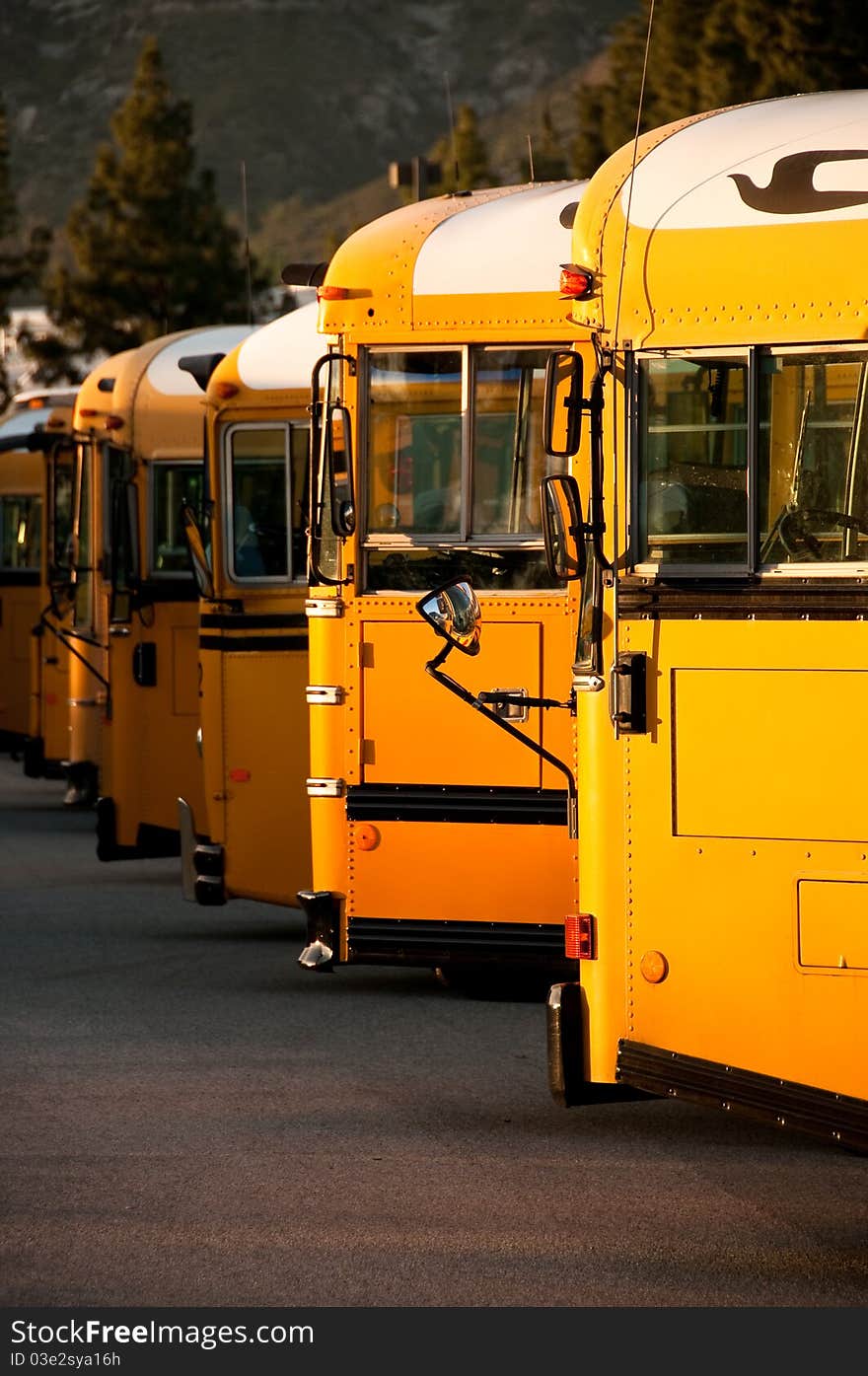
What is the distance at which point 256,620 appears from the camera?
10781mm

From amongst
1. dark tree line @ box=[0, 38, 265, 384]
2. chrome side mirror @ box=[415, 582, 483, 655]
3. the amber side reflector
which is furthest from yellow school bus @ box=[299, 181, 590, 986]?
dark tree line @ box=[0, 38, 265, 384]

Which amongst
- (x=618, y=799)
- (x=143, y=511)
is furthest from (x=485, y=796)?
(x=143, y=511)

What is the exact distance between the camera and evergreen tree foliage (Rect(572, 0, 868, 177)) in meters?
26.0

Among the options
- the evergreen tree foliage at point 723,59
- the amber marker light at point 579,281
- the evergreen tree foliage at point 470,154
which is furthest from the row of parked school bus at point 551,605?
the evergreen tree foliage at point 470,154

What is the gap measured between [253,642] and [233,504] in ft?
2.40

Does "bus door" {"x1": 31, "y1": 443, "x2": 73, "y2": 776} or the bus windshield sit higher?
the bus windshield

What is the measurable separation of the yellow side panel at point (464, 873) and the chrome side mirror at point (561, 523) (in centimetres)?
262

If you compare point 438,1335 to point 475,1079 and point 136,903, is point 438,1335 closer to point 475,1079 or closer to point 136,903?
point 475,1079

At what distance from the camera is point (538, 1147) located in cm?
743

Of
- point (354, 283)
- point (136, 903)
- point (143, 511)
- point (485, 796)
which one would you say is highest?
point (354, 283)

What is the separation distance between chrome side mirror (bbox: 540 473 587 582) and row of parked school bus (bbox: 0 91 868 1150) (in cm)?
2

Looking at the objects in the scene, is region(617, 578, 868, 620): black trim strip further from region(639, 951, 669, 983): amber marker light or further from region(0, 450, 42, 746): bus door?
region(0, 450, 42, 746): bus door

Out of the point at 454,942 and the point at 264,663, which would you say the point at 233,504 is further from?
the point at 454,942

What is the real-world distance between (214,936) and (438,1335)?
6904 millimetres
